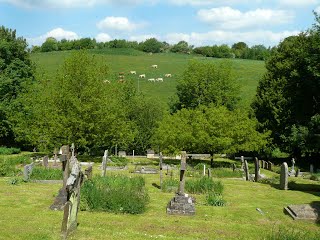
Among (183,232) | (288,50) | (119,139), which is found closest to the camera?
(183,232)

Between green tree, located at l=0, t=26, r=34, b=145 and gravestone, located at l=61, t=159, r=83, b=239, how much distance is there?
35300 mm

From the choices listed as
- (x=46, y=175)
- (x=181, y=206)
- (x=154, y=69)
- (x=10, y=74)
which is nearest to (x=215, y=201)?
(x=181, y=206)

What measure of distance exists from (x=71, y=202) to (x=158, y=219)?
3884mm

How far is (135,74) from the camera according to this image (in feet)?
305

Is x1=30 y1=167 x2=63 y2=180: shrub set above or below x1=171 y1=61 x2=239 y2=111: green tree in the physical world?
below

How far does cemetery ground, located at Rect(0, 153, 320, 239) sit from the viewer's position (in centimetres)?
1250

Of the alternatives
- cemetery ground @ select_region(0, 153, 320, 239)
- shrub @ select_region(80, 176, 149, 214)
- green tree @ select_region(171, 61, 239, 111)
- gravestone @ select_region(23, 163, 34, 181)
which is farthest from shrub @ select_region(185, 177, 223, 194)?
green tree @ select_region(171, 61, 239, 111)

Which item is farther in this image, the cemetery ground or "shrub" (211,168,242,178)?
"shrub" (211,168,242,178)

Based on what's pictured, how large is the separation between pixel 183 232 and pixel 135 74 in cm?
8118

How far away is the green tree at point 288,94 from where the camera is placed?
38578mm

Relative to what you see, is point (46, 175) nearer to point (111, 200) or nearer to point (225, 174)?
point (111, 200)

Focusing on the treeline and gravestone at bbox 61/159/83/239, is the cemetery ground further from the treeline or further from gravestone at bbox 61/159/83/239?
the treeline

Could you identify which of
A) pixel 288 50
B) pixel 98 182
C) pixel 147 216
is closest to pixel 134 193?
pixel 147 216

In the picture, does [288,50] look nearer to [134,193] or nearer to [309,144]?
[309,144]
